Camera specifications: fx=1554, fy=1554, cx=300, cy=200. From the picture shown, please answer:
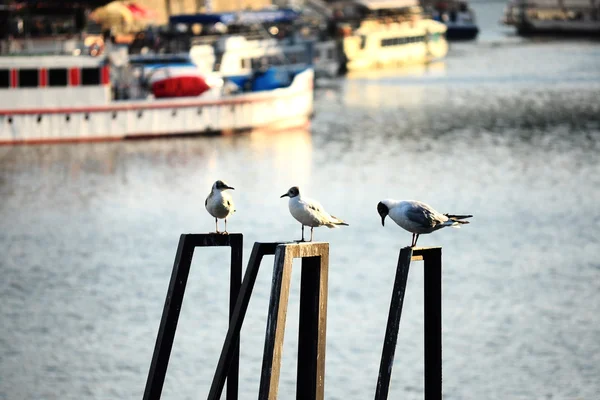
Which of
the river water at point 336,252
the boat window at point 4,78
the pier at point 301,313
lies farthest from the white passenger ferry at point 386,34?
the pier at point 301,313

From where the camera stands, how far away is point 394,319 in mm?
13883

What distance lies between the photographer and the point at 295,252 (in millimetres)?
13609

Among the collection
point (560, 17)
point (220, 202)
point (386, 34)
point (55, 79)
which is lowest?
point (560, 17)

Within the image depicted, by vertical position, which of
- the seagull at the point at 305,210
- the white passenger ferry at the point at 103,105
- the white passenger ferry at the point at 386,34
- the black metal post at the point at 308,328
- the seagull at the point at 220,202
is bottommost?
the white passenger ferry at the point at 386,34

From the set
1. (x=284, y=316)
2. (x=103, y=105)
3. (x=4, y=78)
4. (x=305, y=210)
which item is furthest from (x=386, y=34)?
(x=284, y=316)

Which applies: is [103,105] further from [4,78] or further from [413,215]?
[413,215]

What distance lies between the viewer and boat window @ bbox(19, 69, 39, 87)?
136 ft

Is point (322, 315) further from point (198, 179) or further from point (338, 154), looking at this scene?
point (338, 154)

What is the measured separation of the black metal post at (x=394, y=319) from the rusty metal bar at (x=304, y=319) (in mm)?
610

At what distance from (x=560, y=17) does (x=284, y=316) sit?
110m

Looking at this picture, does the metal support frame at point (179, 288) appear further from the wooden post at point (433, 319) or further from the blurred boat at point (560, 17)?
the blurred boat at point (560, 17)

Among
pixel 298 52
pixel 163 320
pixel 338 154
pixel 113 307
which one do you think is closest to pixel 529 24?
pixel 298 52

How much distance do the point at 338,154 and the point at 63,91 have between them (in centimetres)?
790

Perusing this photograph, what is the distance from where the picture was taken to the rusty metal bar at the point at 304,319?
1362 centimetres
